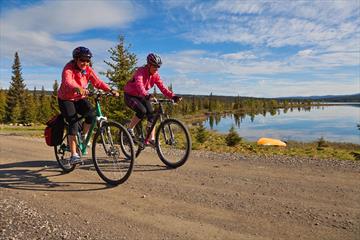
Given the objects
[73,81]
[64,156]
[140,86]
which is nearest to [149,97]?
[140,86]

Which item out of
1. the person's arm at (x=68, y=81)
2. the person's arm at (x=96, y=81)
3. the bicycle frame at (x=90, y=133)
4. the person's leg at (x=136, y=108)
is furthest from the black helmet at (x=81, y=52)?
the person's leg at (x=136, y=108)

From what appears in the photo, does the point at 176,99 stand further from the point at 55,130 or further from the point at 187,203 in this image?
the point at 187,203

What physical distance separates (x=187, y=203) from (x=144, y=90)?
11.1 ft

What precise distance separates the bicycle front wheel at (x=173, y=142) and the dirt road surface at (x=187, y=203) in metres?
0.28

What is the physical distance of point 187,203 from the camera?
17.8 ft

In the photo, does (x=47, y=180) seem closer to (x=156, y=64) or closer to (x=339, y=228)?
(x=156, y=64)

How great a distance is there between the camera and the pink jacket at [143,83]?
311 inches

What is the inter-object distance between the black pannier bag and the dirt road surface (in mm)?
780

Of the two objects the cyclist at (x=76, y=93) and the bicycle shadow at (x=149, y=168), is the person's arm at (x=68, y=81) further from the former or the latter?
the bicycle shadow at (x=149, y=168)

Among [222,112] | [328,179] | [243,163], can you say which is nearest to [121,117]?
[243,163]

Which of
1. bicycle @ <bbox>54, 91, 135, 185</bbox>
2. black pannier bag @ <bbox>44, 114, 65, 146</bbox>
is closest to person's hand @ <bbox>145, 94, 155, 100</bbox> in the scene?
bicycle @ <bbox>54, 91, 135, 185</bbox>

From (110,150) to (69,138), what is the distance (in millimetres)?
1030

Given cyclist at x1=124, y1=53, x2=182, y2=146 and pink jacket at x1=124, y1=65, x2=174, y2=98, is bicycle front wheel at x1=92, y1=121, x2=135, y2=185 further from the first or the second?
pink jacket at x1=124, y1=65, x2=174, y2=98

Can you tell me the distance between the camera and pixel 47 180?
7168 mm
